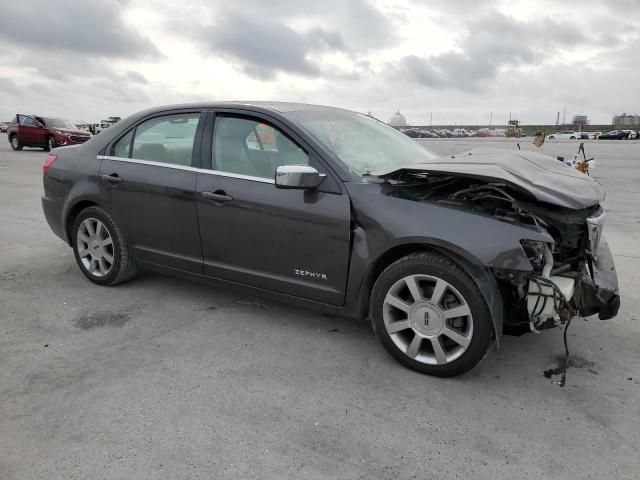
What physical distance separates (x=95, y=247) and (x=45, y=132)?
1915 centimetres

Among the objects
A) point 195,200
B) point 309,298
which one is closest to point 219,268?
point 195,200

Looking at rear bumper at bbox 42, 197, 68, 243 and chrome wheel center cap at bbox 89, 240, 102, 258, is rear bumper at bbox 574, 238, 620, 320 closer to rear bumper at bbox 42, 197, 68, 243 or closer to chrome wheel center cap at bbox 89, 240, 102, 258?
chrome wheel center cap at bbox 89, 240, 102, 258

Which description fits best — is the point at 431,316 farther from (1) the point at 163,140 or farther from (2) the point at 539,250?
(1) the point at 163,140

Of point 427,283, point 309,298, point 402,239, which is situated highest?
point 402,239

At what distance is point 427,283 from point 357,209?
0.61 m

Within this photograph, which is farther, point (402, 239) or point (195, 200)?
point (195, 200)

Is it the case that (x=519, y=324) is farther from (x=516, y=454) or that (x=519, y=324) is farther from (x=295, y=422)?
(x=295, y=422)

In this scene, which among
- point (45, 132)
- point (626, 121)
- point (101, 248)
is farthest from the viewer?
point (626, 121)

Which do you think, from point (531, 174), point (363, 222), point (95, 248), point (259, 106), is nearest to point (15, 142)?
point (95, 248)

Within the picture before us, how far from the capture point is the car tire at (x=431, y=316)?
2928 mm

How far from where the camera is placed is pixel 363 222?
3217 mm

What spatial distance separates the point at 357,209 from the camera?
3.23 metres

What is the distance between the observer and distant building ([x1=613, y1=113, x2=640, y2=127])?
8719cm

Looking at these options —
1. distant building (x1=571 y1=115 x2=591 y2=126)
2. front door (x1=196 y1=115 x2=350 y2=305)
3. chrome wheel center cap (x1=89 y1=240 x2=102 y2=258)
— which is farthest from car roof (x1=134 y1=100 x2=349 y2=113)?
distant building (x1=571 y1=115 x2=591 y2=126)
